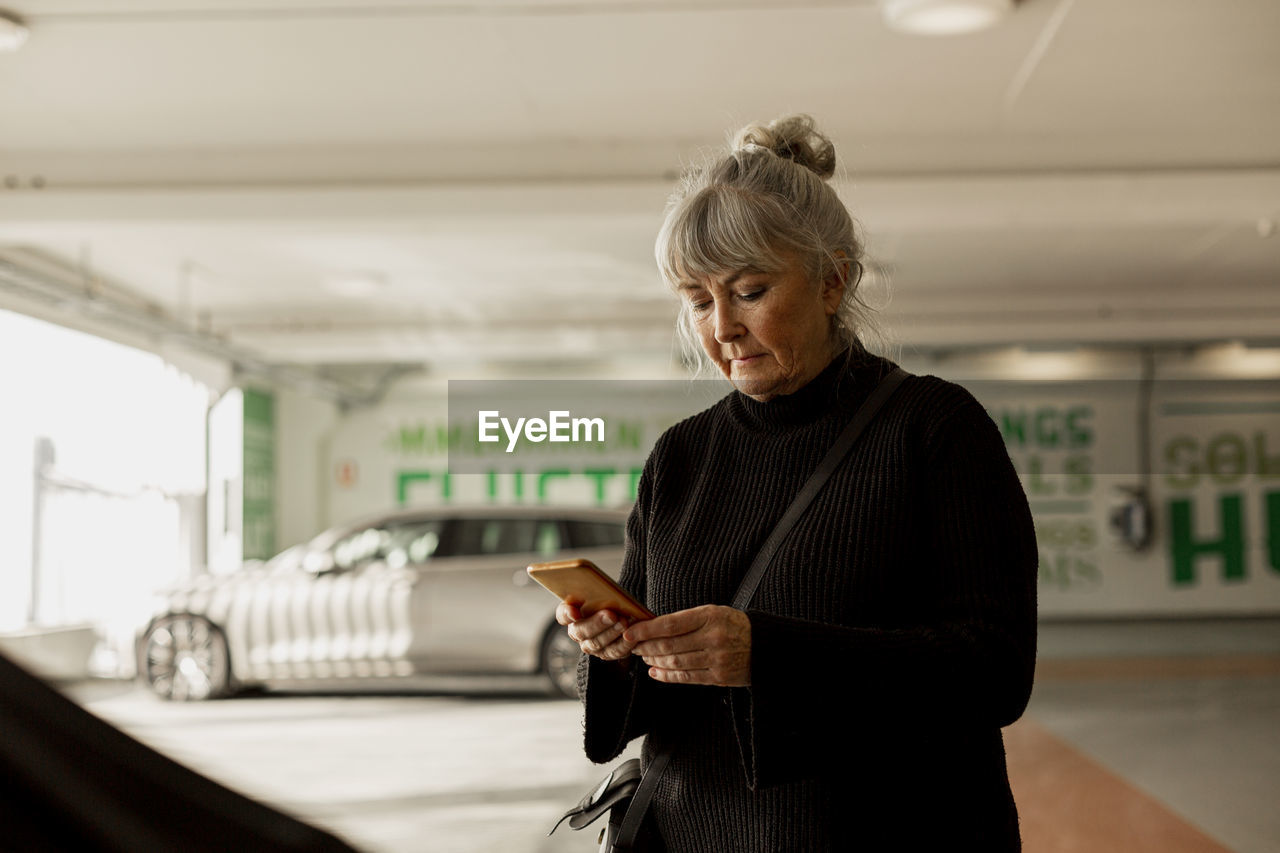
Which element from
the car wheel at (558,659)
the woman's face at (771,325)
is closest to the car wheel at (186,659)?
the car wheel at (558,659)

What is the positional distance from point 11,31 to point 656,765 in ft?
14.6

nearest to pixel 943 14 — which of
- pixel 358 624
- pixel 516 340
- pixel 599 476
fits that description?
pixel 358 624

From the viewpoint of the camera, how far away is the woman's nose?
137 centimetres

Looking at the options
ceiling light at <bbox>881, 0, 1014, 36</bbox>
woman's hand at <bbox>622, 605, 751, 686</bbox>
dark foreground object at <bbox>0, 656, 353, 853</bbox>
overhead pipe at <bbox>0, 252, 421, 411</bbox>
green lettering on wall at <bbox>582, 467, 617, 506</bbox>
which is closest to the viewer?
dark foreground object at <bbox>0, 656, 353, 853</bbox>

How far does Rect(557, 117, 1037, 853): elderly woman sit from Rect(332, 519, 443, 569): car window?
23.2 feet

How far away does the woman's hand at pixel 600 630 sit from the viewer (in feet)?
4.04

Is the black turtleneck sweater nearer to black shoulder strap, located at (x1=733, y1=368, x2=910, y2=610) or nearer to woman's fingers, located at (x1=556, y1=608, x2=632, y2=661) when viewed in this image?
black shoulder strap, located at (x1=733, y1=368, x2=910, y2=610)

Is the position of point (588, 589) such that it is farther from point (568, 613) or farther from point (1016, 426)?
point (1016, 426)

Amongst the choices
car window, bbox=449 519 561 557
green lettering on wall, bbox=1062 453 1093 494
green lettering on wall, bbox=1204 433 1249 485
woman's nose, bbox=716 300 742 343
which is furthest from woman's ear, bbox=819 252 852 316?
green lettering on wall, bbox=1204 433 1249 485

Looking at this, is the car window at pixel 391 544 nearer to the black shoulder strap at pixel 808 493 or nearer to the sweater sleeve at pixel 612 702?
the sweater sleeve at pixel 612 702

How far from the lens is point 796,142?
1.41 meters

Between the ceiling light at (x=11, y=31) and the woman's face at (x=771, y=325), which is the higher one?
the ceiling light at (x=11, y=31)

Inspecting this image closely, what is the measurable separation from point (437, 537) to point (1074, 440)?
869 cm

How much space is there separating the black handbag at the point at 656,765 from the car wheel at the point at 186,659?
7315mm
